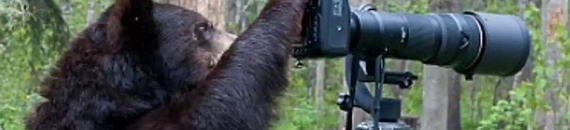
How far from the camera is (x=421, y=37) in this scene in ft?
12.1

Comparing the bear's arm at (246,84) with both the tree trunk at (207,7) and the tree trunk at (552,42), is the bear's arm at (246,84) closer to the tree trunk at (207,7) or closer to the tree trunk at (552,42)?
the tree trunk at (207,7)

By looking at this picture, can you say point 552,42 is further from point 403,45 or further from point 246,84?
point 246,84

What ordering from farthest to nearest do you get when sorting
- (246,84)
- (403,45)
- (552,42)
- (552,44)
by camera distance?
1. (552,44)
2. (552,42)
3. (403,45)
4. (246,84)

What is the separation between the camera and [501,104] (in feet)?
59.1

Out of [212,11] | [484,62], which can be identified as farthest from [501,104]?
[484,62]

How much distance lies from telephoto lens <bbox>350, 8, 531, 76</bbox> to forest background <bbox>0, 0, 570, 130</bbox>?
13.4 inches

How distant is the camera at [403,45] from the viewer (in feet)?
11.4

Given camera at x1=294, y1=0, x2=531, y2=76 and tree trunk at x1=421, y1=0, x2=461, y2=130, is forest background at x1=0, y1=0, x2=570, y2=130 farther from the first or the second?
camera at x1=294, y1=0, x2=531, y2=76

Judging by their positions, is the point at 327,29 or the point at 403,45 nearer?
the point at 327,29

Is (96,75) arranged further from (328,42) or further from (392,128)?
(392,128)

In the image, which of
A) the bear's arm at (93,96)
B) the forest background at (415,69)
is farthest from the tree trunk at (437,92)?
the bear's arm at (93,96)

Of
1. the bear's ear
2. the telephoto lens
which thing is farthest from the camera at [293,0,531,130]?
the bear's ear

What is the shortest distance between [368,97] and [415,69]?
23410 millimetres

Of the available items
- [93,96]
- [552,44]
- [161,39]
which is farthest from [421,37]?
[552,44]
